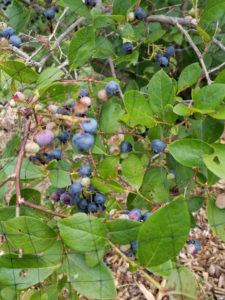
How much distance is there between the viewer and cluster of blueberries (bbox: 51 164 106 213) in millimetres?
746

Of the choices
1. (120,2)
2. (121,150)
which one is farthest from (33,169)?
(120,2)

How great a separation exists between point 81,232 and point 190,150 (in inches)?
11.1

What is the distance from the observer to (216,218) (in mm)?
727

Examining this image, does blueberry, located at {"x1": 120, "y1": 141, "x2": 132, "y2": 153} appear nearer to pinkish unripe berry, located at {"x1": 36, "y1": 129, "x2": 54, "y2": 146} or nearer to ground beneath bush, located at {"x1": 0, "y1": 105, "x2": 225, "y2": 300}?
pinkish unripe berry, located at {"x1": 36, "y1": 129, "x2": 54, "y2": 146}

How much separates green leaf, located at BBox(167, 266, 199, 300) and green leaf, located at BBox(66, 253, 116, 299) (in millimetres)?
109

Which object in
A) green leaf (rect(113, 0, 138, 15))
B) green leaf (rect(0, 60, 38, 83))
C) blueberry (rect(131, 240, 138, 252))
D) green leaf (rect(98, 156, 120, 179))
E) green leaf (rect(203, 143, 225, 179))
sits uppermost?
green leaf (rect(113, 0, 138, 15))

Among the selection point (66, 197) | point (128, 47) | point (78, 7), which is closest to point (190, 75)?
point (128, 47)

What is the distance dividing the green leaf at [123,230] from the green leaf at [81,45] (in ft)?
1.43

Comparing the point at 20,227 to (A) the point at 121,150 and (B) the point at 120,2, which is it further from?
(B) the point at 120,2

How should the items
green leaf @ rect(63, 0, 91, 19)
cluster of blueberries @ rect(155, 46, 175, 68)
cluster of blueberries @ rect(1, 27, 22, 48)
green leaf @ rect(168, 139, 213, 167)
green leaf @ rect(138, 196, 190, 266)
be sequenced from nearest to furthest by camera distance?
green leaf @ rect(138, 196, 190, 266) → green leaf @ rect(168, 139, 213, 167) → green leaf @ rect(63, 0, 91, 19) → cluster of blueberries @ rect(1, 27, 22, 48) → cluster of blueberries @ rect(155, 46, 175, 68)

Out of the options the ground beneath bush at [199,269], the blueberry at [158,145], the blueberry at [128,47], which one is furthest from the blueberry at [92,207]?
the ground beneath bush at [199,269]

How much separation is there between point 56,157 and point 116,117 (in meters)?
0.22

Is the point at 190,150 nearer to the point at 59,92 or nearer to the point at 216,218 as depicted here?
the point at 216,218

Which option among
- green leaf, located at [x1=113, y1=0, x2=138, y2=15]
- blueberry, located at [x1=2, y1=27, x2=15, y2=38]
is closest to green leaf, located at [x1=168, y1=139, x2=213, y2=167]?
green leaf, located at [x1=113, y1=0, x2=138, y2=15]
